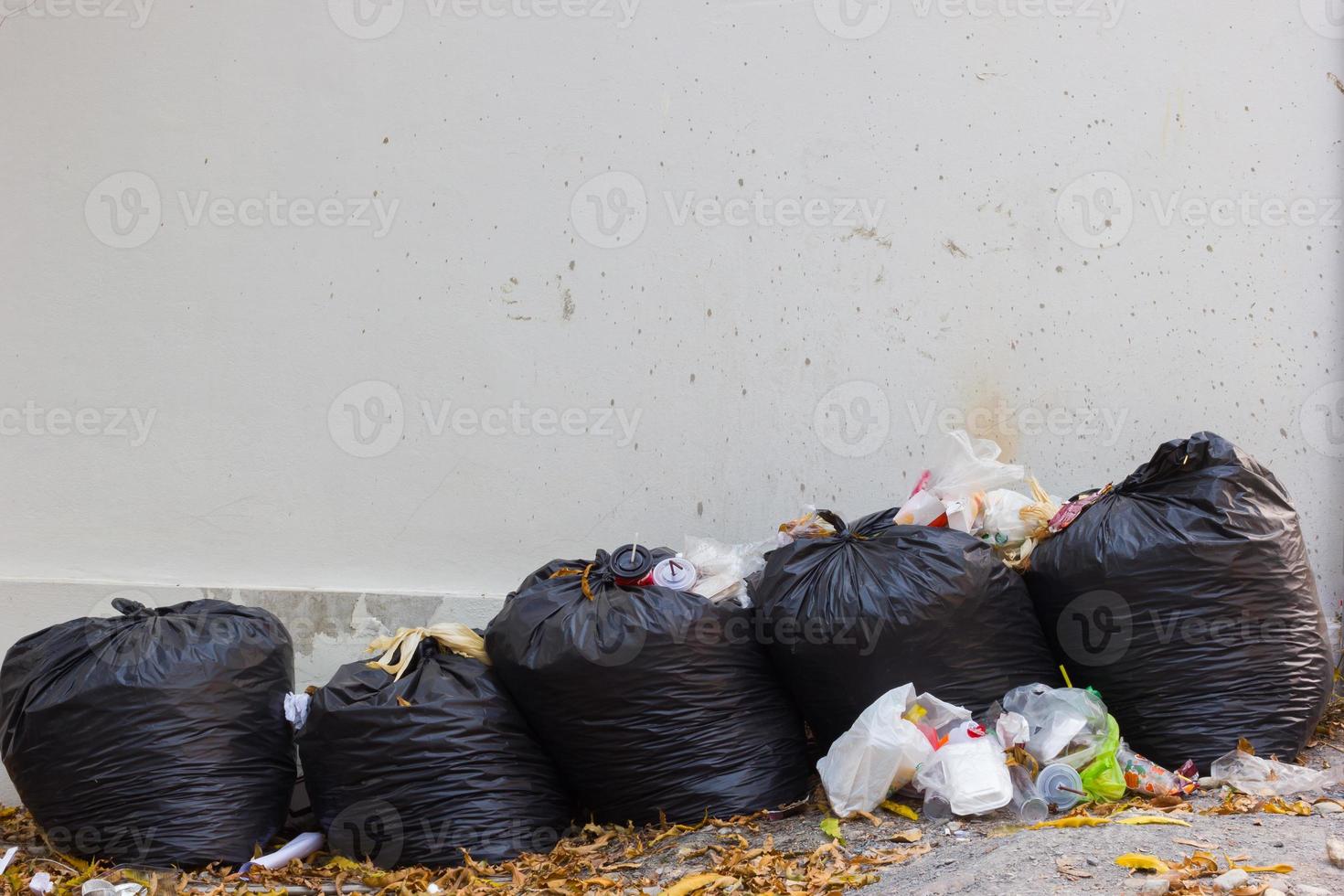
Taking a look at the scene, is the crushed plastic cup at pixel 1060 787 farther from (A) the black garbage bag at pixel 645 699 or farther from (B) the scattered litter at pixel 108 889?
(B) the scattered litter at pixel 108 889

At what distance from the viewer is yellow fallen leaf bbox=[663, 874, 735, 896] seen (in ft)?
6.49

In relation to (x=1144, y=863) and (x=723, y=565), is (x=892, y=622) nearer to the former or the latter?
(x=723, y=565)

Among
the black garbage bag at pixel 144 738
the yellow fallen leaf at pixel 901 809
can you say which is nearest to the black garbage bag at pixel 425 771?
the black garbage bag at pixel 144 738

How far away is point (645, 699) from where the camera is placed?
232cm

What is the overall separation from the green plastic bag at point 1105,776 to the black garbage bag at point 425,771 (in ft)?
3.98

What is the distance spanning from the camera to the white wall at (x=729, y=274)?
3.03 metres

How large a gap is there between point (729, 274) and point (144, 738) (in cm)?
193

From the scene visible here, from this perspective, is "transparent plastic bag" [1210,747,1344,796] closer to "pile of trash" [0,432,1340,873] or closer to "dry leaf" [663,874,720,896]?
"pile of trash" [0,432,1340,873]

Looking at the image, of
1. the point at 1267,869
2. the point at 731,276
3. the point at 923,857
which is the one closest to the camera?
the point at 1267,869

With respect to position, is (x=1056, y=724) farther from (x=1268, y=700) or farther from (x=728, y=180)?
(x=728, y=180)

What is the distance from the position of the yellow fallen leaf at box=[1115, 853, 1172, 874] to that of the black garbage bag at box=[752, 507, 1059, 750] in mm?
607

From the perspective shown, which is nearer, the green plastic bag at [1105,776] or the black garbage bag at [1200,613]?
the green plastic bag at [1105,776]

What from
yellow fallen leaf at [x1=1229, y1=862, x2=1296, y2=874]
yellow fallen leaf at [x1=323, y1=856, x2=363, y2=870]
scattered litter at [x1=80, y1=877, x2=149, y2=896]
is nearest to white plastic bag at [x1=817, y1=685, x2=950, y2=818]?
yellow fallen leaf at [x1=1229, y1=862, x2=1296, y2=874]

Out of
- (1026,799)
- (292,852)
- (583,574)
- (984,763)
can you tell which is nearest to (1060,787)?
(1026,799)
